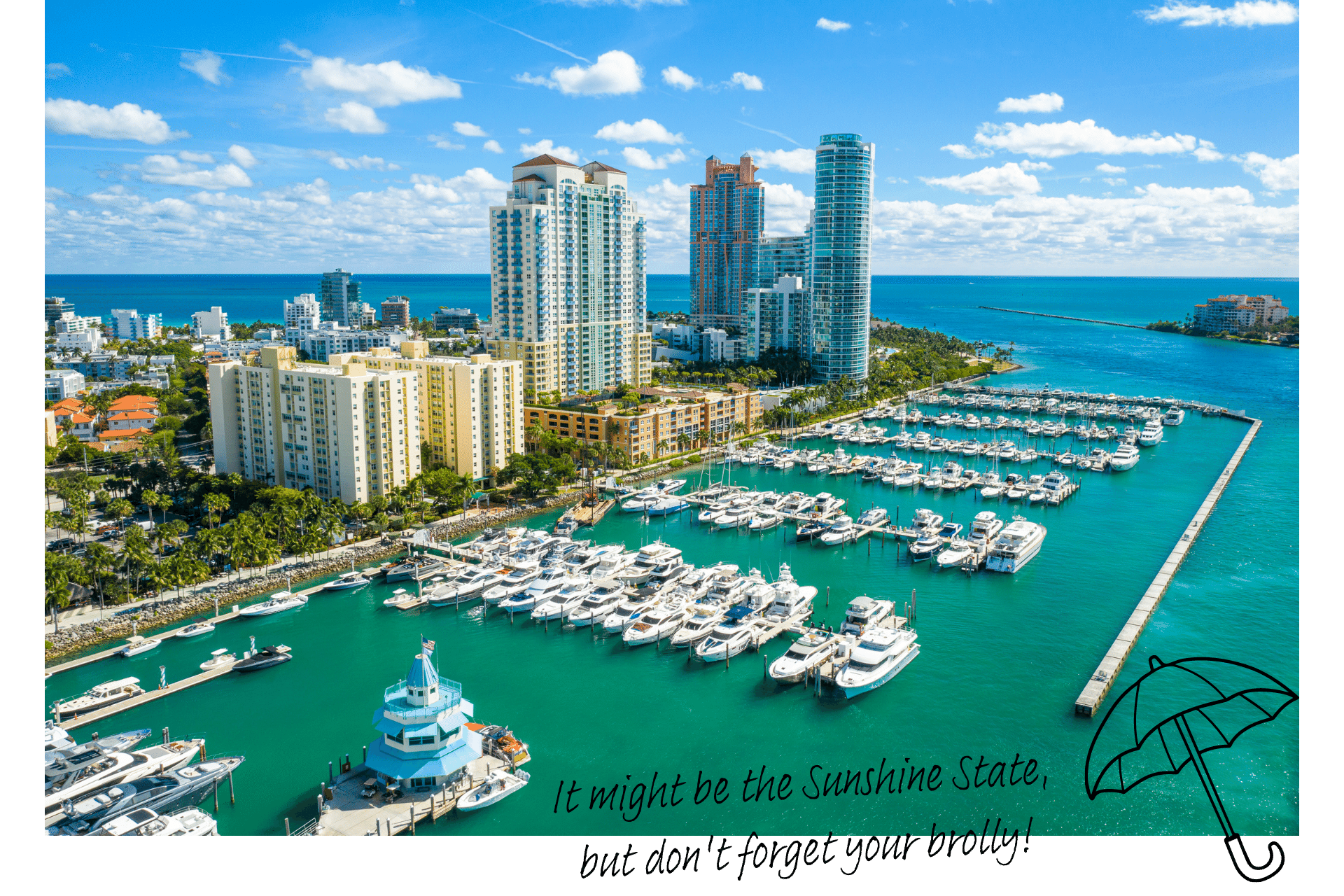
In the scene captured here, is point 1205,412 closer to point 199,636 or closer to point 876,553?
point 876,553

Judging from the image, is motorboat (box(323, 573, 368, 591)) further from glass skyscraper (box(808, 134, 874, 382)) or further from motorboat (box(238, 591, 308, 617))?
glass skyscraper (box(808, 134, 874, 382))

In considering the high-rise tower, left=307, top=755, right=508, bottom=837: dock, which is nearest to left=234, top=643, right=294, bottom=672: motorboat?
left=307, top=755, right=508, bottom=837: dock

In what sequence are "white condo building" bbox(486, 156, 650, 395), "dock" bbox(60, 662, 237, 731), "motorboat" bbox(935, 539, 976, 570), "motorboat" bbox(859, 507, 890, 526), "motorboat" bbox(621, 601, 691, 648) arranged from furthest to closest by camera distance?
"white condo building" bbox(486, 156, 650, 395) → "motorboat" bbox(859, 507, 890, 526) → "motorboat" bbox(935, 539, 976, 570) → "motorboat" bbox(621, 601, 691, 648) → "dock" bbox(60, 662, 237, 731)

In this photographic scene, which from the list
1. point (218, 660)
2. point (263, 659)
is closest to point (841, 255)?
point (263, 659)

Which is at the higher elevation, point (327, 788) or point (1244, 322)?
point (1244, 322)

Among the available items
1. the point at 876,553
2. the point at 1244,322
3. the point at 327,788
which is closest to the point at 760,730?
the point at 327,788

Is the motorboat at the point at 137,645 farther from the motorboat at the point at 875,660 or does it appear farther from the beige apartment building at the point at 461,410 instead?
the motorboat at the point at 875,660
